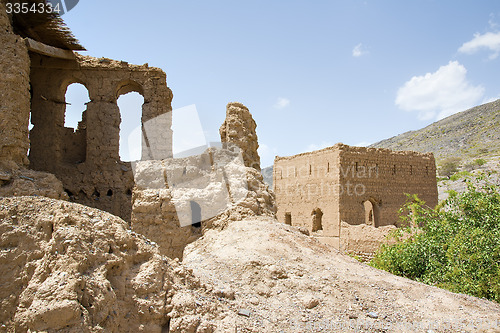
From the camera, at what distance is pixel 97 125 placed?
13.1 metres

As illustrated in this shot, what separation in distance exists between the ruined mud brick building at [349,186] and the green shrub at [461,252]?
4.86 meters

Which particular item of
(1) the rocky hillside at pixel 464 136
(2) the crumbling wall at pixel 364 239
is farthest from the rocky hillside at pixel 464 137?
(2) the crumbling wall at pixel 364 239

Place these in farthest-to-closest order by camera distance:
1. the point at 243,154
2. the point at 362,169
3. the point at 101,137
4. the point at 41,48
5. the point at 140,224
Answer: the point at 362,169 < the point at 101,137 < the point at 41,48 < the point at 243,154 < the point at 140,224

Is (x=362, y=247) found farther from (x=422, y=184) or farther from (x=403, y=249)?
(x=422, y=184)

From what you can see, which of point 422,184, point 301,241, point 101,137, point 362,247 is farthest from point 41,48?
point 422,184

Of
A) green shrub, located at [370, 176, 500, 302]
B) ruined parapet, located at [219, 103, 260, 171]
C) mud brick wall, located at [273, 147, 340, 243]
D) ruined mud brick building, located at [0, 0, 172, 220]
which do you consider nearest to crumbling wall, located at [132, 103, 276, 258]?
ruined parapet, located at [219, 103, 260, 171]

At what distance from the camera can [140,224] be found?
6.51 m

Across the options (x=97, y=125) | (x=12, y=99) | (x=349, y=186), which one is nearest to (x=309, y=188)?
(x=349, y=186)

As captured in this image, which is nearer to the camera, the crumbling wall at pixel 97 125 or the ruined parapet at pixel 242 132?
the ruined parapet at pixel 242 132

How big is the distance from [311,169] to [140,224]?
11730 millimetres

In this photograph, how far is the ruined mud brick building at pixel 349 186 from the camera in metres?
15.8

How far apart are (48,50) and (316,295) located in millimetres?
11410

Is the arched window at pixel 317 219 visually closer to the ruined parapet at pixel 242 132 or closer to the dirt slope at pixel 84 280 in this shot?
the ruined parapet at pixel 242 132

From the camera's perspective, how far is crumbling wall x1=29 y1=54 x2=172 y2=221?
41.7 ft
